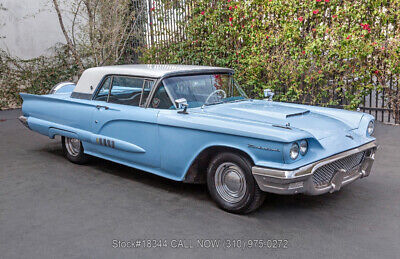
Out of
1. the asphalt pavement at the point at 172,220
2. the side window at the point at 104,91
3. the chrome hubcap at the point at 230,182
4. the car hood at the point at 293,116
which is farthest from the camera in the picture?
the side window at the point at 104,91

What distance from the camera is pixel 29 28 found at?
41.3 feet

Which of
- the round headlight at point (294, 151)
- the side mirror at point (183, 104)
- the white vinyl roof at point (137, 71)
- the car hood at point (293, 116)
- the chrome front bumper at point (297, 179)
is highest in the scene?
the white vinyl roof at point (137, 71)

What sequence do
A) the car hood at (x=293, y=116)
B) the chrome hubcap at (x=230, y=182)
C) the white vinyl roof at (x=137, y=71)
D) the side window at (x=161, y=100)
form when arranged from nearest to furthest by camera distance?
the chrome hubcap at (x=230, y=182) → the car hood at (x=293, y=116) → the side window at (x=161, y=100) → the white vinyl roof at (x=137, y=71)

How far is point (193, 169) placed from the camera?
4293 mm

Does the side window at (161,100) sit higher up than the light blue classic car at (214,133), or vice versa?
the side window at (161,100)

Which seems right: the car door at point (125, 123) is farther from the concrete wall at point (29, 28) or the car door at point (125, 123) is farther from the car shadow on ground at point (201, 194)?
the concrete wall at point (29, 28)

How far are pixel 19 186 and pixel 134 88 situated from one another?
1865 millimetres

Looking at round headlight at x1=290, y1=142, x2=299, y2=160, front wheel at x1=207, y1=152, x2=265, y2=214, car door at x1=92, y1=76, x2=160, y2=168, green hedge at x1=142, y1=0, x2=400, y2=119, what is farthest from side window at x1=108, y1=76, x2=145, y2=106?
green hedge at x1=142, y1=0, x2=400, y2=119

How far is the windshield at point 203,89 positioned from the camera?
4.60 m

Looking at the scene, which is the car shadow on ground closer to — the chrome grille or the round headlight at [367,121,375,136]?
the chrome grille

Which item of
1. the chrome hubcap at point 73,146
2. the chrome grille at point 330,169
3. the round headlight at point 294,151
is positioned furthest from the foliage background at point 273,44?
the round headlight at point 294,151

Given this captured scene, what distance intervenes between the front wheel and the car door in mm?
780

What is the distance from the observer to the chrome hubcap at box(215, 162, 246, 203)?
391 centimetres

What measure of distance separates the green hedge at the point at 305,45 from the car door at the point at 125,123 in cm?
452
